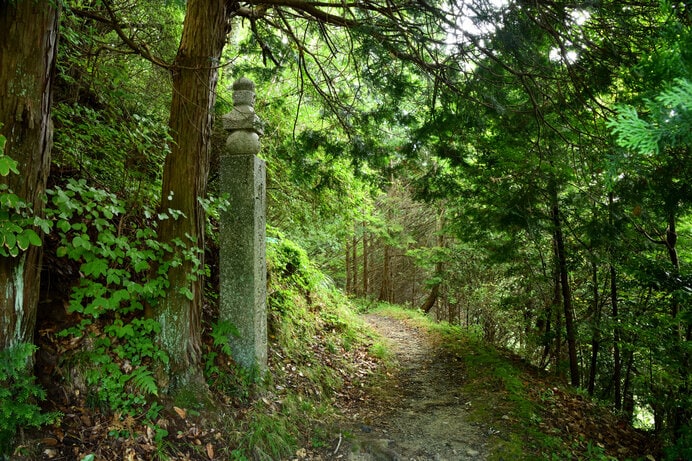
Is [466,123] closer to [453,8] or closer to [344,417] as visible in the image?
[453,8]

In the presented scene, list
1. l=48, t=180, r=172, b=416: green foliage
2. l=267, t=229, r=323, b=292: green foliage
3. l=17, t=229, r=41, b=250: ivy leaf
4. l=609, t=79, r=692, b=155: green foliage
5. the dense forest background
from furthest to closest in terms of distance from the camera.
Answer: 1. l=267, t=229, r=323, b=292: green foliage
2. l=48, t=180, r=172, b=416: green foliage
3. the dense forest background
4. l=17, t=229, r=41, b=250: ivy leaf
5. l=609, t=79, r=692, b=155: green foliage

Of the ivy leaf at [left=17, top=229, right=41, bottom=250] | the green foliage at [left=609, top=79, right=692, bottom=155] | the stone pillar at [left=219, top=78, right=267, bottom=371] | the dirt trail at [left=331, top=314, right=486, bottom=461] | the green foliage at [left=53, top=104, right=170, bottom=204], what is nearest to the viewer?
the green foliage at [left=609, top=79, right=692, bottom=155]

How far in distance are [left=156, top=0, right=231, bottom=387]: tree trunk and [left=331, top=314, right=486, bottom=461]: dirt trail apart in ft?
6.38

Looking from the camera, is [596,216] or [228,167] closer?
[228,167]

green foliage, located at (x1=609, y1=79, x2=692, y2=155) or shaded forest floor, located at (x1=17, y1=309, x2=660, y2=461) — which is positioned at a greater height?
green foliage, located at (x1=609, y1=79, x2=692, y2=155)

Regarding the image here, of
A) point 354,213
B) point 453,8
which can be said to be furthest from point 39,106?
point 354,213

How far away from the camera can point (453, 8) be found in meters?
3.76

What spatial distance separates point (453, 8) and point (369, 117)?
202 centimetres

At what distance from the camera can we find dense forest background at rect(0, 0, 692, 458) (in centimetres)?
258

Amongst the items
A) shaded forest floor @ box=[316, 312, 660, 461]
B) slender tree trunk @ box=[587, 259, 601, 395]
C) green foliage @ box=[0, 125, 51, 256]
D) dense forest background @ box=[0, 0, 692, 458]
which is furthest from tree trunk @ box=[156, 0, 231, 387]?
slender tree trunk @ box=[587, 259, 601, 395]

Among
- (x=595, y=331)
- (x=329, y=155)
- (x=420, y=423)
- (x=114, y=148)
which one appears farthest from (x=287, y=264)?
(x=595, y=331)

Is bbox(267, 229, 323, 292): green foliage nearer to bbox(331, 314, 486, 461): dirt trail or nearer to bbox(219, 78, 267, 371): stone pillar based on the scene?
bbox(219, 78, 267, 371): stone pillar

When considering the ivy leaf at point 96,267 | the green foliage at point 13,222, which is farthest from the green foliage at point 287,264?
the green foliage at point 13,222

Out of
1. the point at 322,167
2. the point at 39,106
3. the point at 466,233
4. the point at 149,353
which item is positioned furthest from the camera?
the point at 466,233
